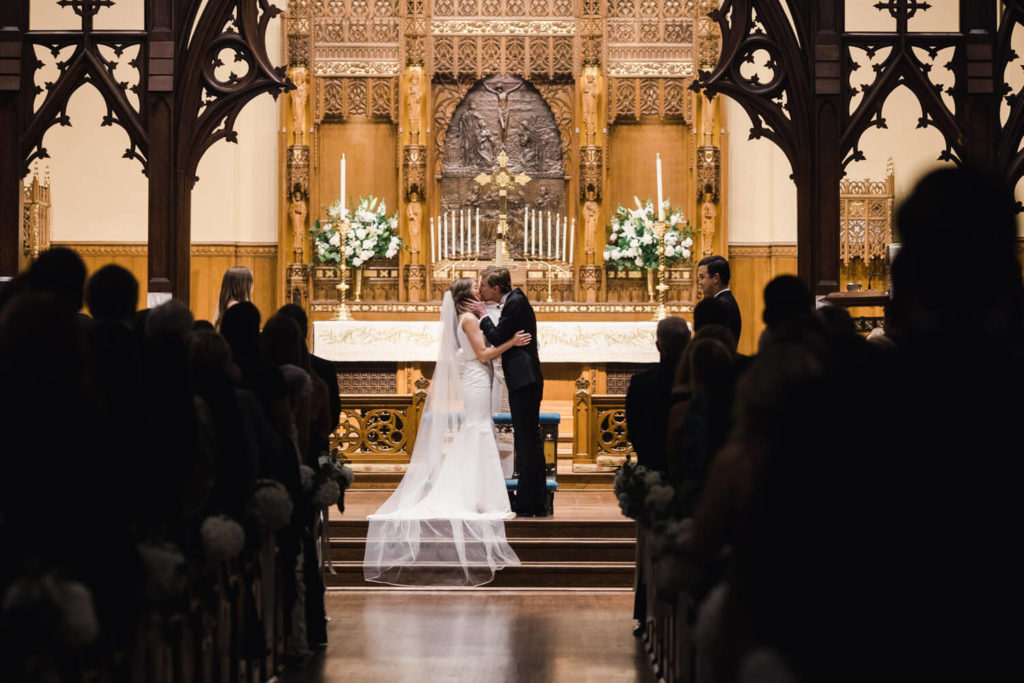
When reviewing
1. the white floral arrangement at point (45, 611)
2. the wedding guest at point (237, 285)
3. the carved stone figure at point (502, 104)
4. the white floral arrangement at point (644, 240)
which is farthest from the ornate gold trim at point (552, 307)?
the white floral arrangement at point (45, 611)

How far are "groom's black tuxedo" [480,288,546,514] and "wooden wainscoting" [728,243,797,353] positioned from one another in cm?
550

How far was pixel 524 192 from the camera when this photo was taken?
539 inches

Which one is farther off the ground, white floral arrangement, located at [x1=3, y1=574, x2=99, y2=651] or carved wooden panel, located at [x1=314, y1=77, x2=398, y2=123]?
carved wooden panel, located at [x1=314, y1=77, x2=398, y2=123]

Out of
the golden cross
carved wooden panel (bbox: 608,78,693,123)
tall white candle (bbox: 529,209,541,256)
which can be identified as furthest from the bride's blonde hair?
carved wooden panel (bbox: 608,78,693,123)

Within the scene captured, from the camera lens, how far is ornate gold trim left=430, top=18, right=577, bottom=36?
13484 mm

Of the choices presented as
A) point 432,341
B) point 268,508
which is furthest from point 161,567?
point 432,341

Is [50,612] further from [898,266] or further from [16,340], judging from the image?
[898,266]

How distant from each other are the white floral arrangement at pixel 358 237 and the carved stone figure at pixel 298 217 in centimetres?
21

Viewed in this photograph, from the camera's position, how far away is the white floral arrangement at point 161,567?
3520 millimetres

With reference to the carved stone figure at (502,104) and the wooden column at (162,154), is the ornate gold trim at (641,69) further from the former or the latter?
the wooden column at (162,154)

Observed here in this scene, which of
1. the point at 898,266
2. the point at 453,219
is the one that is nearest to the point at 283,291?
the point at 453,219

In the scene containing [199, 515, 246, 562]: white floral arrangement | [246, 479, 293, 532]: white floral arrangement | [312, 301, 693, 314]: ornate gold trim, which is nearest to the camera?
[199, 515, 246, 562]: white floral arrangement

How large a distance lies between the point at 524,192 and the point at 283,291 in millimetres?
2822

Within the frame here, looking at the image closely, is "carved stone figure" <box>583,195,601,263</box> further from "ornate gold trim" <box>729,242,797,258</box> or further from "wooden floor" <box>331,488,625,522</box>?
"wooden floor" <box>331,488,625,522</box>
